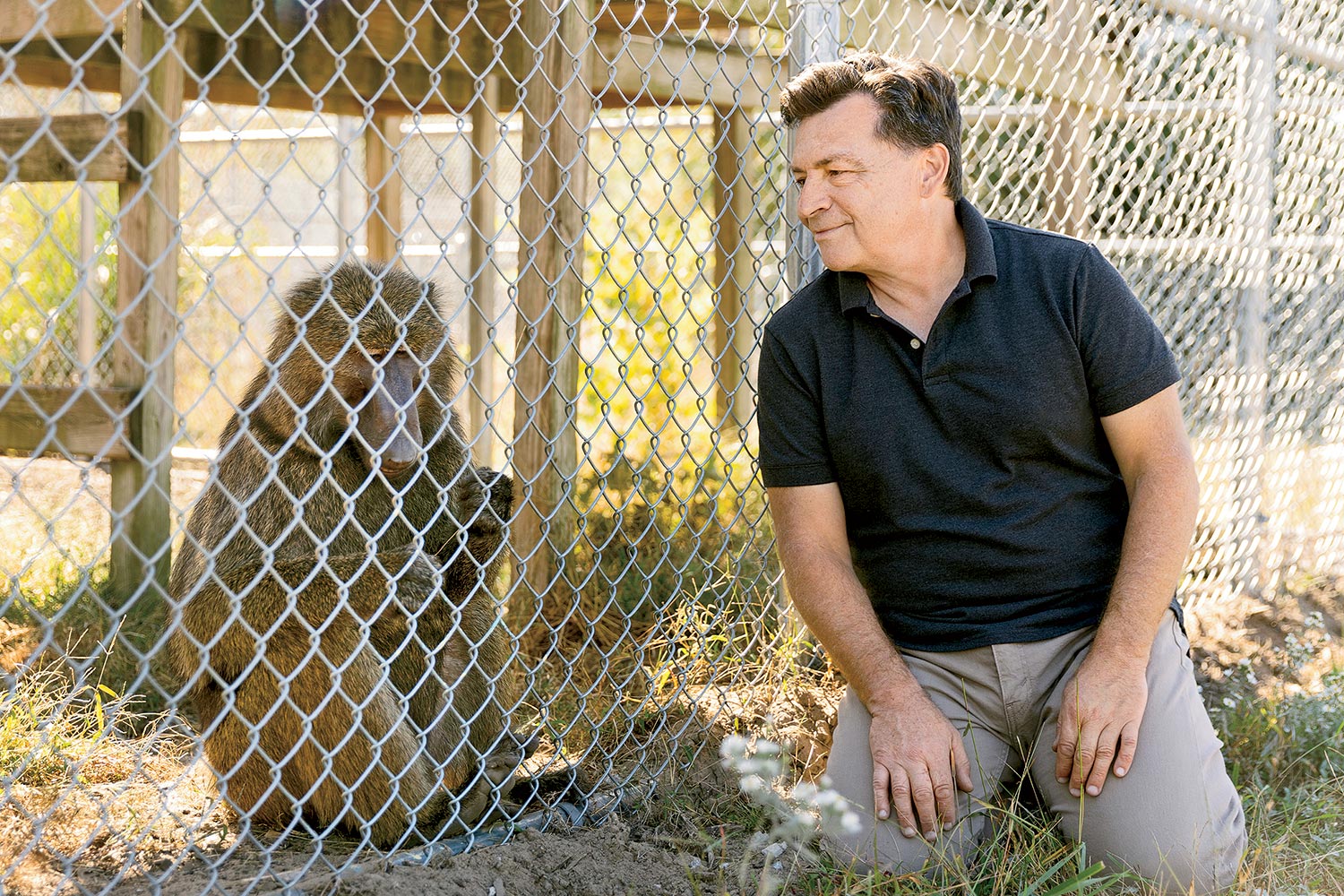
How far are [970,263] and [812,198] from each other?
0.36 meters

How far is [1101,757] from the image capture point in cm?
250

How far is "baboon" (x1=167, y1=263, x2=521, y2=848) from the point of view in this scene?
96.3 inches

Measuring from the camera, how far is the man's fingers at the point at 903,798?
8.27ft

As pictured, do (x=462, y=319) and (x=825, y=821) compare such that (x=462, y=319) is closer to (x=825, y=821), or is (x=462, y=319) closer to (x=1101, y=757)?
(x=1101, y=757)

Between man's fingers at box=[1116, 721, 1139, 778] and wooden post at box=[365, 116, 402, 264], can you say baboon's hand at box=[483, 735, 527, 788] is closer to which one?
man's fingers at box=[1116, 721, 1139, 778]

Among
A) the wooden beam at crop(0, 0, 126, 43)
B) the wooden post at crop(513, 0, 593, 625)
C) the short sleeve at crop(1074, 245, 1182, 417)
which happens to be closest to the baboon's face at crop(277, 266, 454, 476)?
the wooden post at crop(513, 0, 593, 625)

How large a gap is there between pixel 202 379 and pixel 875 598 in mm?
8547

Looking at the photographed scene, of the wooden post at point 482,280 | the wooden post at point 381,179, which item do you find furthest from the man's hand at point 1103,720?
the wooden post at point 381,179

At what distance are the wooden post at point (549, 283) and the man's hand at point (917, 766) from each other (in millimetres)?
1142

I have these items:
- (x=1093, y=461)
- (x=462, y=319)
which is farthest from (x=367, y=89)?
(x=1093, y=461)

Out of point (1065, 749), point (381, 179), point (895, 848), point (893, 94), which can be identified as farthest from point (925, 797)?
point (381, 179)

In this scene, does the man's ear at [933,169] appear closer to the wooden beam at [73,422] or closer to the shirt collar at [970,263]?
the shirt collar at [970,263]

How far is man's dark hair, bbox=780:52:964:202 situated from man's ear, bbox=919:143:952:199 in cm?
1

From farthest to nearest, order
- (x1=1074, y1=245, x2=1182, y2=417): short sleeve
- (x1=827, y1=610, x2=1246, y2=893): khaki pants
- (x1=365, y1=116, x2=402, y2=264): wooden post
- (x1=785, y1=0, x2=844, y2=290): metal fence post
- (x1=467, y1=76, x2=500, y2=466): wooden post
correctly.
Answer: (x1=365, y1=116, x2=402, y2=264): wooden post
(x1=467, y1=76, x2=500, y2=466): wooden post
(x1=785, y1=0, x2=844, y2=290): metal fence post
(x1=1074, y1=245, x2=1182, y2=417): short sleeve
(x1=827, y1=610, x2=1246, y2=893): khaki pants
